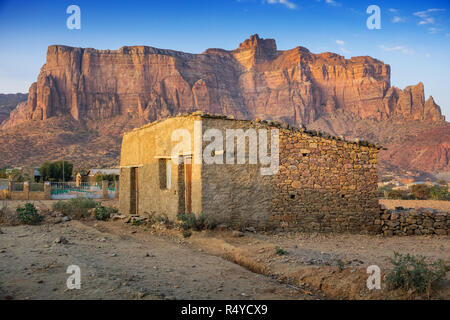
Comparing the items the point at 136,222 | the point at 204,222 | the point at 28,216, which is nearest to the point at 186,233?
the point at 204,222

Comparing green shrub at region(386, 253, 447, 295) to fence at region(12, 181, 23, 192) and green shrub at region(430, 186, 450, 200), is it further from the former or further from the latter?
fence at region(12, 181, 23, 192)

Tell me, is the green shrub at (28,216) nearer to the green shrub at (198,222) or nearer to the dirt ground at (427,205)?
the green shrub at (198,222)

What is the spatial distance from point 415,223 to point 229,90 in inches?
3942

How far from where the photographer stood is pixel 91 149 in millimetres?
62375

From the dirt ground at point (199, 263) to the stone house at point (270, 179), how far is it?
1.90 feet

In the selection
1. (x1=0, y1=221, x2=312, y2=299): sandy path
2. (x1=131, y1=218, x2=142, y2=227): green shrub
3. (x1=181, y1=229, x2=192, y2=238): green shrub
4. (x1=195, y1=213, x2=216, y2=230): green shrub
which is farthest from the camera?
(x1=131, y1=218, x2=142, y2=227): green shrub

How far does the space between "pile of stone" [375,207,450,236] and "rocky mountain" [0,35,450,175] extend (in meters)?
59.7

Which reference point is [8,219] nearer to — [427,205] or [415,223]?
[415,223]

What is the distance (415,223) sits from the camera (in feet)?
32.3

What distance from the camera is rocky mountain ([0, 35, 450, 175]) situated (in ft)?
263

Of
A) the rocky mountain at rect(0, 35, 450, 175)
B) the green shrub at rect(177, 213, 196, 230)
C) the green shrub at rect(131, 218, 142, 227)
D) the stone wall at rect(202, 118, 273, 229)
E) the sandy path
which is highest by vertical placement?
the rocky mountain at rect(0, 35, 450, 175)

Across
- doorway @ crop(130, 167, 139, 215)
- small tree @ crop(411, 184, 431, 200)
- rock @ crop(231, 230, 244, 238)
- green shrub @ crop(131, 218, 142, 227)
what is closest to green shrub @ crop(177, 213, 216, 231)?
rock @ crop(231, 230, 244, 238)

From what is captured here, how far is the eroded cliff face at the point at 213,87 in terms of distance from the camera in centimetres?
8500
